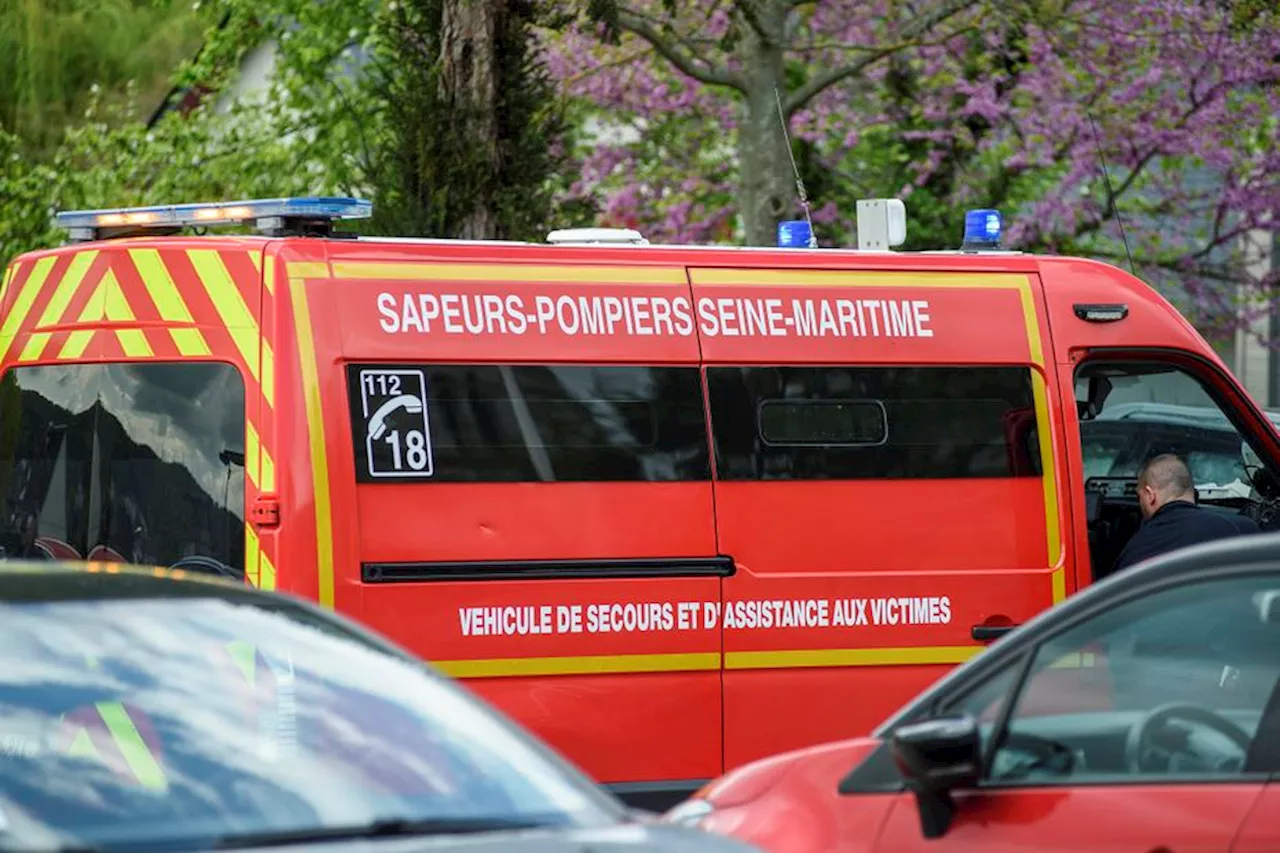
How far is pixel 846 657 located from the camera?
802 centimetres

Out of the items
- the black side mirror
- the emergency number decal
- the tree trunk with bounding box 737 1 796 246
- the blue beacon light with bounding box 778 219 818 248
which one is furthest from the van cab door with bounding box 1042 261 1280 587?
the tree trunk with bounding box 737 1 796 246

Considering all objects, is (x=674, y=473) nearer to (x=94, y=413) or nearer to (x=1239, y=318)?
(x=94, y=413)

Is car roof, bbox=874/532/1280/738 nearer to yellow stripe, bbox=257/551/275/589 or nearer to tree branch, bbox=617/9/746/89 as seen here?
yellow stripe, bbox=257/551/275/589

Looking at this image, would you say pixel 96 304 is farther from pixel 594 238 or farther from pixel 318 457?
pixel 594 238

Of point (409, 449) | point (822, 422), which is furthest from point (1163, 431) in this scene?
point (409, 449)

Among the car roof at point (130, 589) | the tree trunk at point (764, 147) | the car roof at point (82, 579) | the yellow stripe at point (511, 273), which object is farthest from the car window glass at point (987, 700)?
the tree trunk at point (764, 147)

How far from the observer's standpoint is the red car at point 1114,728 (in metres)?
4.47

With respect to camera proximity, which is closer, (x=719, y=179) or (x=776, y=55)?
(x=776, y=55)

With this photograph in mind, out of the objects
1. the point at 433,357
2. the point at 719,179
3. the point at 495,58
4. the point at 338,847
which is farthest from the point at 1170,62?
the point at 338,847

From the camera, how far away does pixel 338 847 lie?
370cm

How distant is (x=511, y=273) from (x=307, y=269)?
0.67 m

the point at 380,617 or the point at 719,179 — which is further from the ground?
the point at 719,179

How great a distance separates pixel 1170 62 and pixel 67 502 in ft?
43.0

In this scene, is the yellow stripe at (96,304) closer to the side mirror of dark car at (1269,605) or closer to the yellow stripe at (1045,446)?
the yellow stripe at (1045,446)
